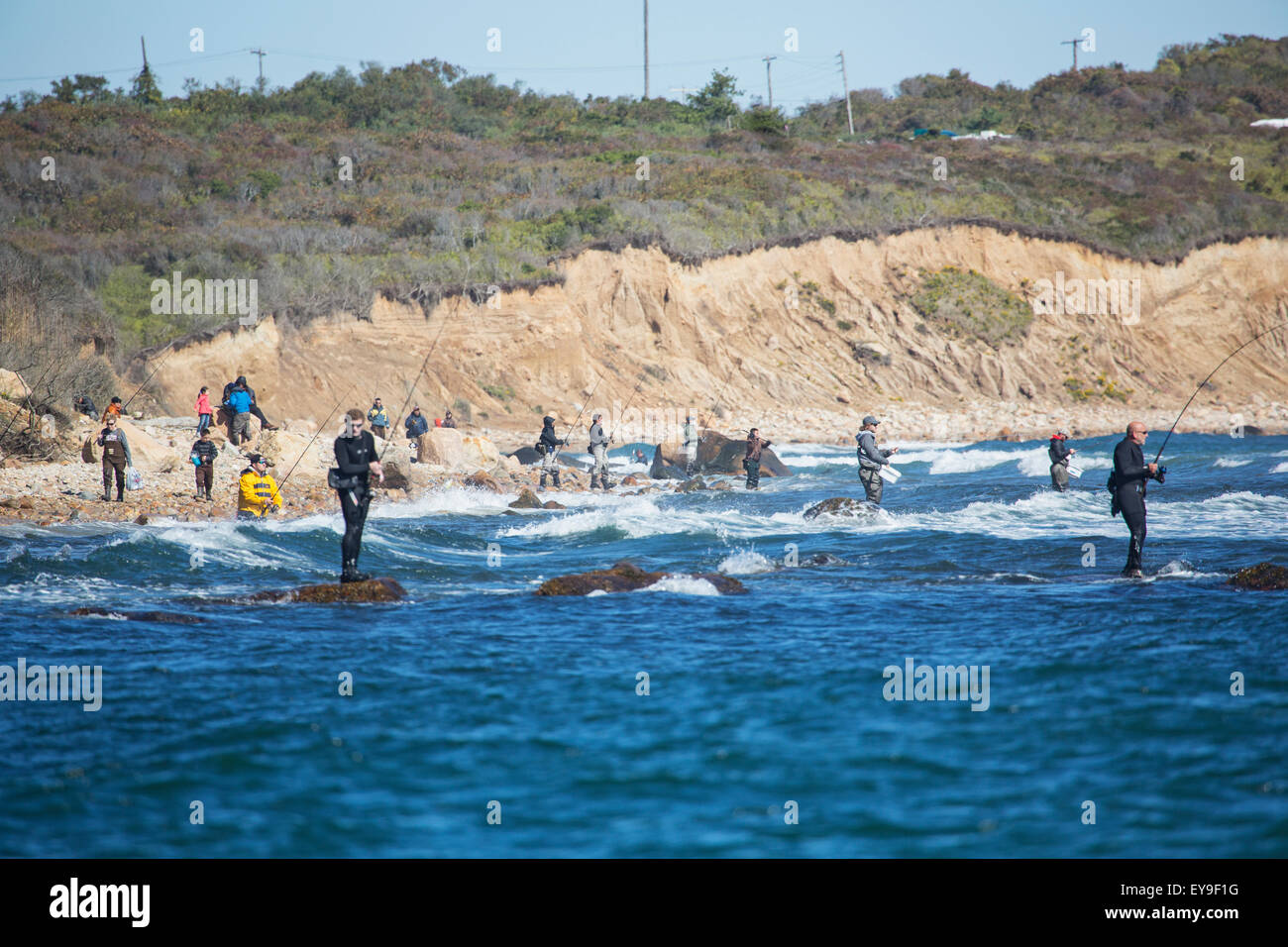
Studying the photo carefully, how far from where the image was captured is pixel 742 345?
41688mm

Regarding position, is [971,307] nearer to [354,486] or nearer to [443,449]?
[443,449]

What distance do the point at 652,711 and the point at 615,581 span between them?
14.4 ft

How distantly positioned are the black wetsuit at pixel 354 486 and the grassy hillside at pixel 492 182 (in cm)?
1650

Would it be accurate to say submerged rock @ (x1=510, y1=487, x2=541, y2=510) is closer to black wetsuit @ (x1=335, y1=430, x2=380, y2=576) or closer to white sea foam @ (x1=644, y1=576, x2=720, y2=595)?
white sea foam @ (x1=644, y1=576, x2=720, y2=595)

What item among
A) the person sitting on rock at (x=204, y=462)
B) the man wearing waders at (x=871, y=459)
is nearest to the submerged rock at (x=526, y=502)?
the person sitting on rock at (x=204, y=462)

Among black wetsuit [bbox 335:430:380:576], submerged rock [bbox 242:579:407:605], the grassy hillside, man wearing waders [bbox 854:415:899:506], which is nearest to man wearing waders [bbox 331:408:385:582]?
black wetsuit [bbox 335:430:380:576]

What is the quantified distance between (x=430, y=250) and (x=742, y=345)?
12.5 meters

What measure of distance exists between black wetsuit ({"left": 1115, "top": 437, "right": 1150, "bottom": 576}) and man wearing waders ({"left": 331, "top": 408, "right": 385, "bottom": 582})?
8278 mm

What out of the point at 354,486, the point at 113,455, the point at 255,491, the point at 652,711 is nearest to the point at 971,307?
the point at 255,491

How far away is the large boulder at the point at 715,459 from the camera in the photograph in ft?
88.9

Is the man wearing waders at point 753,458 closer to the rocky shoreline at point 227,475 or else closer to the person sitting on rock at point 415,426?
the rocky shoreline at point 227,475

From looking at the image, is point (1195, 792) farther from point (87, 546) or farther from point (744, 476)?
point (744, 476)

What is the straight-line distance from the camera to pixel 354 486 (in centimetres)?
1124
